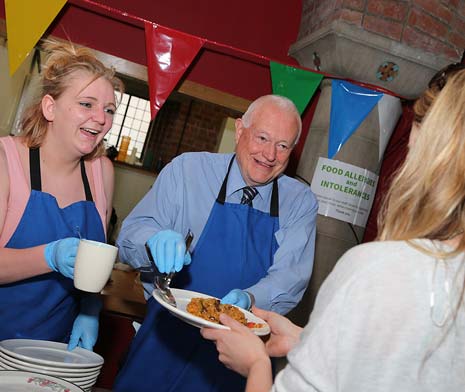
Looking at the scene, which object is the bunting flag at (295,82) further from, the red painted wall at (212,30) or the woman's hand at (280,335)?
the woman's hand at (280,335)

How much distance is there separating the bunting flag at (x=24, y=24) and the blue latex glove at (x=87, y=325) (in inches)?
73.1

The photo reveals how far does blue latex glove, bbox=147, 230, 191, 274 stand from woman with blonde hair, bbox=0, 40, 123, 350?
26 centimetres

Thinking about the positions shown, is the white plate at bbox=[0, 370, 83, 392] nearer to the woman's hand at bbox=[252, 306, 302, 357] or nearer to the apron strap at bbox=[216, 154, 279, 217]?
the woman's hand at bbox=[252, 306, 302, 357]

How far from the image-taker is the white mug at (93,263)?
1.19 meters

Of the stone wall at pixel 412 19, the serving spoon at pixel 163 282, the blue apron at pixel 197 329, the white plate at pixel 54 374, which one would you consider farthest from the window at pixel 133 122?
the white plate at pixel 54 374

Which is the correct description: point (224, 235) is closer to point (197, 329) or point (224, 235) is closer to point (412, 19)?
point (197, 329)

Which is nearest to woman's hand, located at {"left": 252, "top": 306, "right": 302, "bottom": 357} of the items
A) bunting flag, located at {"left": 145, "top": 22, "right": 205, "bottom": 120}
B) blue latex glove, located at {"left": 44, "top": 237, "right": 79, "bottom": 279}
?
blue latex glove, located at {"left": 44, "top": 237, "right": 79, "bottom": 279}

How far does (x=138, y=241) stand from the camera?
1752mm

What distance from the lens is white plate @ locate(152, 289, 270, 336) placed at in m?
1.13

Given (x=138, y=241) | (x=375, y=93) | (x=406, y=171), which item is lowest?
(x=138, y=241)

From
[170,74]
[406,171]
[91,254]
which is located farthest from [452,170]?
[170,74]

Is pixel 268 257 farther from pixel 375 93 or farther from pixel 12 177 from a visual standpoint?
pixel 375 93

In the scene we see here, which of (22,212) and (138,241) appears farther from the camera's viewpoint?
(138,241)

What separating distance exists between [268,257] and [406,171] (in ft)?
3.74
